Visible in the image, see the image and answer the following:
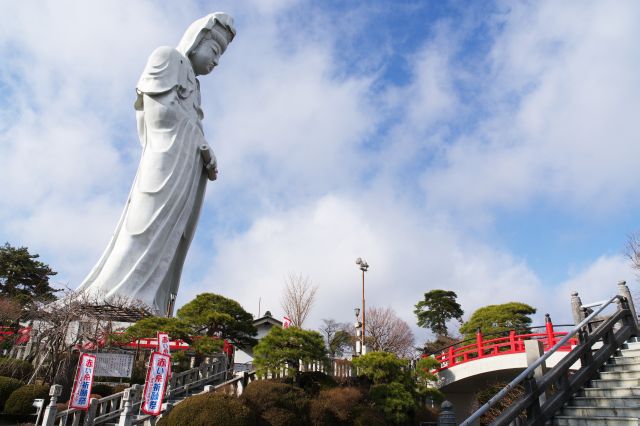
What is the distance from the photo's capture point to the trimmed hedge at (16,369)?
40.5 feet

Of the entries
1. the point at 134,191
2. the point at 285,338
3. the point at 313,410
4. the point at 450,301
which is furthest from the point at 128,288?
the point at 450,301

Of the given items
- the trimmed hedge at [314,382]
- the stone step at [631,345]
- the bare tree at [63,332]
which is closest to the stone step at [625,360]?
the stone step at [631,345]

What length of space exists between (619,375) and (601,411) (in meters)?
1.32

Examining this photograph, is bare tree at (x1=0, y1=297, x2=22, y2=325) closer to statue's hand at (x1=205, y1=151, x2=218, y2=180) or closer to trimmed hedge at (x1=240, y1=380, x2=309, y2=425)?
statue's hand at (x1=205, y1=151, x2=218, y2=180)

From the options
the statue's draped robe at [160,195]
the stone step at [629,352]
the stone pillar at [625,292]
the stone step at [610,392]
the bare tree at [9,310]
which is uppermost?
the statue's draped robe at [160,195]

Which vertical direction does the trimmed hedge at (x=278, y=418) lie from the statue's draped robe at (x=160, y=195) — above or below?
below

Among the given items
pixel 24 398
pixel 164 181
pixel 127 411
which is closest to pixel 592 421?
pixel 127 411

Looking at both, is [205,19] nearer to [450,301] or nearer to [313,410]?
[313,410]

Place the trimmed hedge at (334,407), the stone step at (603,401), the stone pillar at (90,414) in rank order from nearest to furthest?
the stone step at (603,401), the stone pillar at (90,414), the trimmed hedge at (334,407)

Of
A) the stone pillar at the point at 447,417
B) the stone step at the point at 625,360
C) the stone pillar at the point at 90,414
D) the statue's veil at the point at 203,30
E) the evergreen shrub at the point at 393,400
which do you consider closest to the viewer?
the stone pillar at the point at 447,417

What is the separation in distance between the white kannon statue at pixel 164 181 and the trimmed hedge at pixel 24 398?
194 inches

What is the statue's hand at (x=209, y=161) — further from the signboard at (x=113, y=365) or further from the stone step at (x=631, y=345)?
the stone step at (x=631, y=345)

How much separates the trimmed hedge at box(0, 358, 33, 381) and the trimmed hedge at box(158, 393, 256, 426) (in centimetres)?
616

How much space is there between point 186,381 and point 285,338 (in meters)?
3.08
